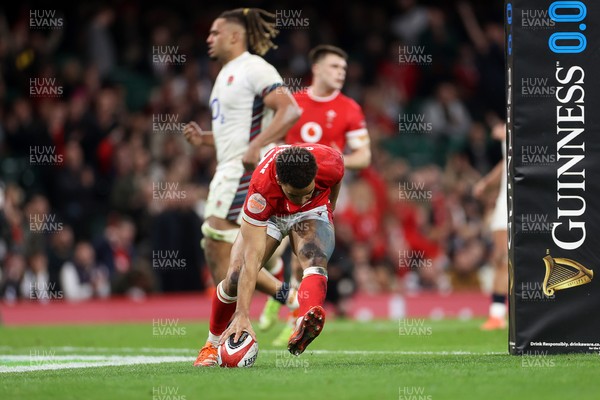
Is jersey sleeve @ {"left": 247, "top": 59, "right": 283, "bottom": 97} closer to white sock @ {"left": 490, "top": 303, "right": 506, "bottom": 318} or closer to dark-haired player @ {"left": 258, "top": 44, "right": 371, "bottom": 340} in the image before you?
dark-haired player @ {"left": 258, "top": 44, "right": 371, "bottom": 340}

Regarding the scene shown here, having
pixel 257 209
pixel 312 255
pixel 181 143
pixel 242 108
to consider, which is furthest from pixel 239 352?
pixel 181 143

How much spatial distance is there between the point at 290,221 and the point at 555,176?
78.8 inches

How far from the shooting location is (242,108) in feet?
34.3

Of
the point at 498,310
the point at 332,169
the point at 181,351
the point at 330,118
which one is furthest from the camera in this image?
the point at 498,310

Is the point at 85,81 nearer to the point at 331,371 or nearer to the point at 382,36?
the point at 382,36

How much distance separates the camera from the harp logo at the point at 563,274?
8492 mm

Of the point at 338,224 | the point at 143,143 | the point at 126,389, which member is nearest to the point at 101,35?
the point at 143,143

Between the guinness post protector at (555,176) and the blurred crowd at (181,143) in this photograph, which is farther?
the blurred crowd at (181,143)

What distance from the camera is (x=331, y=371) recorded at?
7.76m

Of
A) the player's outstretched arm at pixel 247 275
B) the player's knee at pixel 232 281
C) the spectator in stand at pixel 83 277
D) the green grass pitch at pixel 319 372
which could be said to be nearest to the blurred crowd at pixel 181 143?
the spectator in stand at pixel 83 277

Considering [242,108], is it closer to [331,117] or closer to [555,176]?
[331,117]

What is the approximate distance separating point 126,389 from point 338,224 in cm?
1294

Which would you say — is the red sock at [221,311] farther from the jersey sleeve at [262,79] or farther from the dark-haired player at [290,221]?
the jersey sleeve at [262,79]

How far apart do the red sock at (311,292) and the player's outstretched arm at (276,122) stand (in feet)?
6.41
